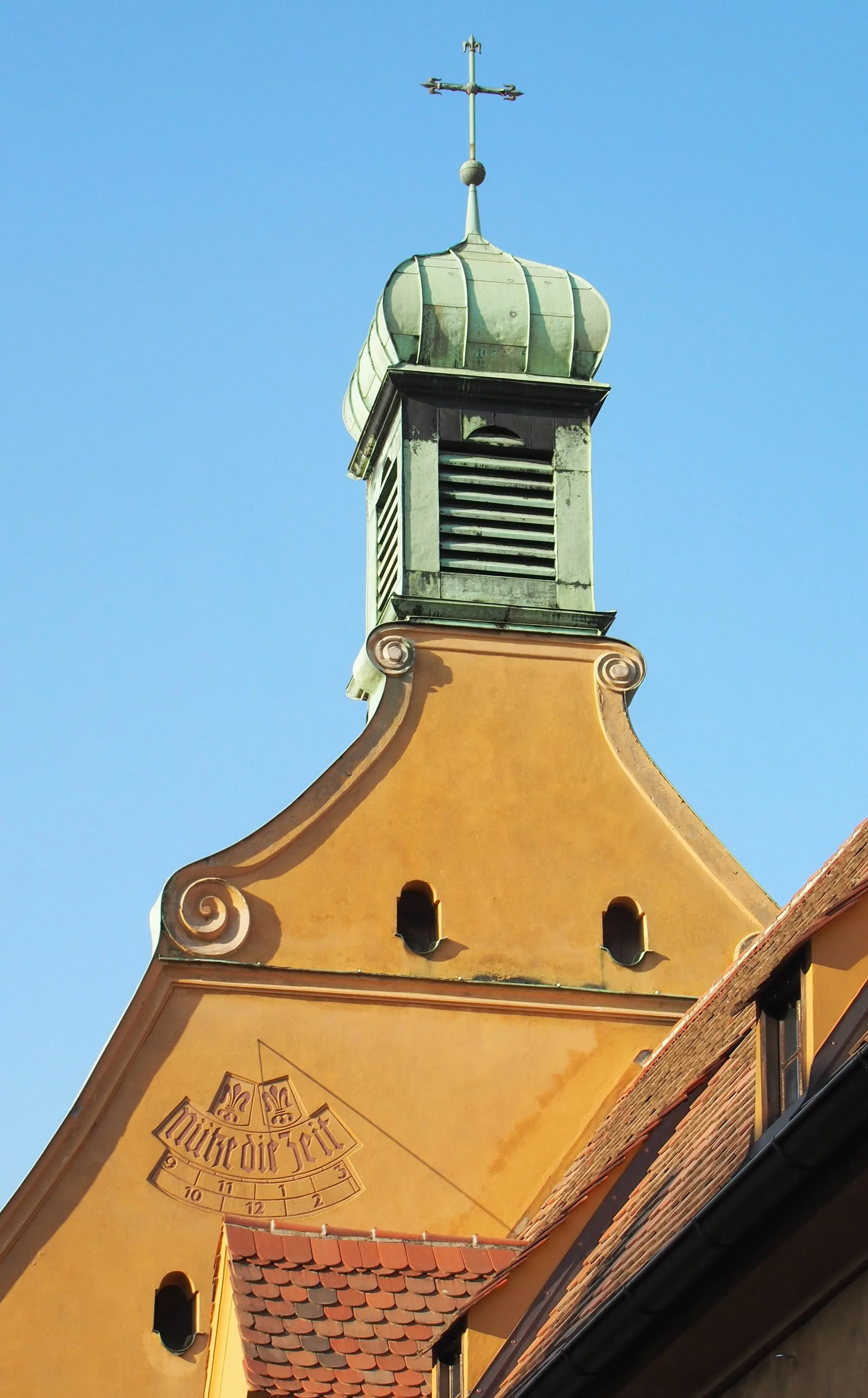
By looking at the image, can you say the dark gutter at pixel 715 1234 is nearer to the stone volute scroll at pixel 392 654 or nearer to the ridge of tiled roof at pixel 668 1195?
the ridge of tiled roof at pixel 668 1195

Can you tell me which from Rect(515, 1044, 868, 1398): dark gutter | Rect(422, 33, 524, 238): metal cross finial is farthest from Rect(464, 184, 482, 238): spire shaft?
Rect(515, 1044, 868, 1398): dark gutter

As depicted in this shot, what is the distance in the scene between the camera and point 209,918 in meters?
18.1

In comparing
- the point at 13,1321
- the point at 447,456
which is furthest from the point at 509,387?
the point at 13,1321

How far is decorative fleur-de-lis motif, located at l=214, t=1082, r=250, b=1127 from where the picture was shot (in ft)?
57.2

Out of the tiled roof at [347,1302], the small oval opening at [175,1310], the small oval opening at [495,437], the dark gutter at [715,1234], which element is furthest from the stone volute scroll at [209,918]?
the dark gutter at [715,1234]

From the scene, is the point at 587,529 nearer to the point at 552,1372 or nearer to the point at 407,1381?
the point at 407,1381

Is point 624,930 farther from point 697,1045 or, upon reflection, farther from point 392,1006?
point 697,1045

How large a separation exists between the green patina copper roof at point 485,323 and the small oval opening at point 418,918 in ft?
15.7

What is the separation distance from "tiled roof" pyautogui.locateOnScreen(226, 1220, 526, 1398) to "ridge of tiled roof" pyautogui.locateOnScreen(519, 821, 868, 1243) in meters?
0.65

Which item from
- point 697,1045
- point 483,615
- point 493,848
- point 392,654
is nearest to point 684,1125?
point 697,1045

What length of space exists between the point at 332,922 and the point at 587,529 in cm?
439

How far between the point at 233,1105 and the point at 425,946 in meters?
1.97

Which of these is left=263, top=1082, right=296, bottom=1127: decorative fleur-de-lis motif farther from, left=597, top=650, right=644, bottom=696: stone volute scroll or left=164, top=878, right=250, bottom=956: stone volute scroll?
left=597, top=650, right=644, bottom=696: stone volute scroll

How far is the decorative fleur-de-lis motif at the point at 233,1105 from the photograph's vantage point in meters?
17.4
